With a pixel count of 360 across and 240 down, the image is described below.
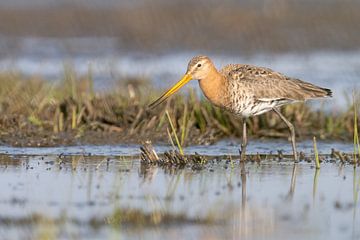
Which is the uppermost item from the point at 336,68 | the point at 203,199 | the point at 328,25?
the point at 328,25

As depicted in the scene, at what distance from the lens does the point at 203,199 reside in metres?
8.44

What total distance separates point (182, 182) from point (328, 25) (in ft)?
42.2

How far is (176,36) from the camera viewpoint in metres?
20.9

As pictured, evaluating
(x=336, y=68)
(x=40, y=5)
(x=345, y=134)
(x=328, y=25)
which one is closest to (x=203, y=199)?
(x=345, y=134)

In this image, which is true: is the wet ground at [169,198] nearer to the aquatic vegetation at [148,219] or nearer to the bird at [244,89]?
the aquatic vegetation at [148,219]

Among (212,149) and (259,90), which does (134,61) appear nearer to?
(212,149)

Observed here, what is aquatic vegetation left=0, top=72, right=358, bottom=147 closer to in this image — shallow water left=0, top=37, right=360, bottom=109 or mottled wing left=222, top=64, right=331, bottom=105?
mottled wing left=222, top=64, right=331, bottom=105

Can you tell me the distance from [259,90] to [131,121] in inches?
77.0

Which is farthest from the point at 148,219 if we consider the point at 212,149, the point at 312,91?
the point at 312,91

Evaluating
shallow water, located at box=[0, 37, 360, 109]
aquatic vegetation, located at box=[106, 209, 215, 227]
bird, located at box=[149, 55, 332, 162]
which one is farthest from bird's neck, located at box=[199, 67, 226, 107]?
shallow water, located at box=[0, 37, 360, 109]

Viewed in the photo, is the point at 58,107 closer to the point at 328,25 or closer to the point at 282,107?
the point at 282,107

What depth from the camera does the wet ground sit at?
24.0 ft

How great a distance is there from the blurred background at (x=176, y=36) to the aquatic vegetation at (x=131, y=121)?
4418 millimetres

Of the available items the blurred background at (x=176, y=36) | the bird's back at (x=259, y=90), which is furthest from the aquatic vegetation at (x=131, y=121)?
the blurred background at (x=176, y=36)
